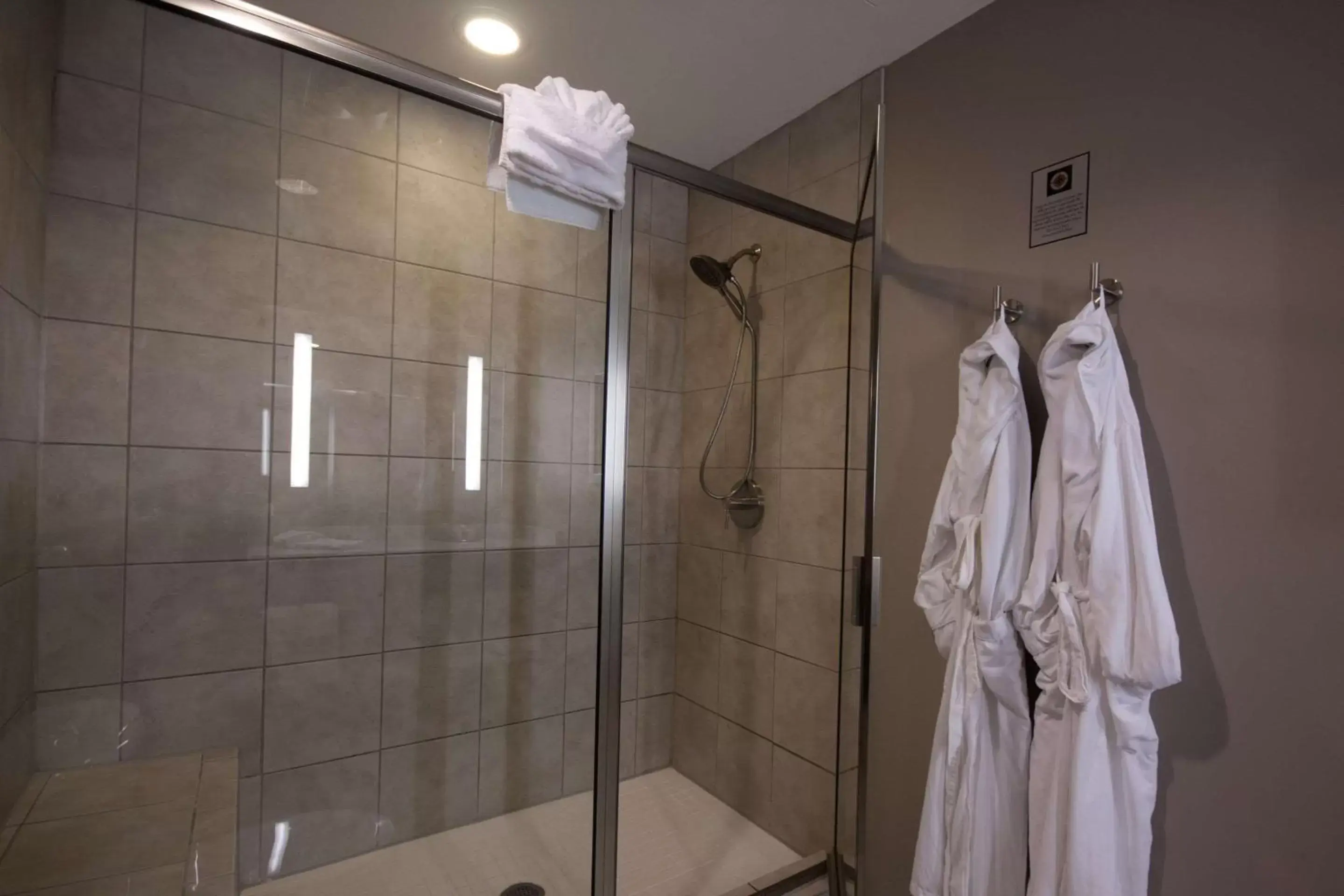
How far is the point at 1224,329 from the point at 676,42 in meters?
1.37

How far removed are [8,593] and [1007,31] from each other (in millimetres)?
2358

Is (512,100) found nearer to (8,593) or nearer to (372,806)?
(8,593)

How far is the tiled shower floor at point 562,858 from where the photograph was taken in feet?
5.15

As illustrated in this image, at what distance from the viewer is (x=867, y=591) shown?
1637 millimetres

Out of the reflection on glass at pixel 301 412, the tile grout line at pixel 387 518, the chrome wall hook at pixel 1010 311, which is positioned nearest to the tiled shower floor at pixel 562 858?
the tile grout line at pixel 387 518

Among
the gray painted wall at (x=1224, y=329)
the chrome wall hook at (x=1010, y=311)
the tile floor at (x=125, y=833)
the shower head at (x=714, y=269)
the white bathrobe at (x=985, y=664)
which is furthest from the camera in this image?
the shower head at (x=714, y=269)

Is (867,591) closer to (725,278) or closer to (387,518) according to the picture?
(725,278)

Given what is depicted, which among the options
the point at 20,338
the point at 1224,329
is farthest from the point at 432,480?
the point at 1224,329

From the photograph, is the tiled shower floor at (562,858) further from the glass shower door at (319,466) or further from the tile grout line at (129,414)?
the tile grout line at (129,414)

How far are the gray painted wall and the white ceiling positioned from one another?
34 cm

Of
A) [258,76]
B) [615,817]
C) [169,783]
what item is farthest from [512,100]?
[169,783]

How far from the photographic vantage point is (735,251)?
203cm

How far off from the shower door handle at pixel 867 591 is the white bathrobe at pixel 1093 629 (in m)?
0.45

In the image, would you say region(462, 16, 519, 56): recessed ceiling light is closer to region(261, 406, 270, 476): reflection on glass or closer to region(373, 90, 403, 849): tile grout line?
region(373, 90, 403, 849): tile grout line
